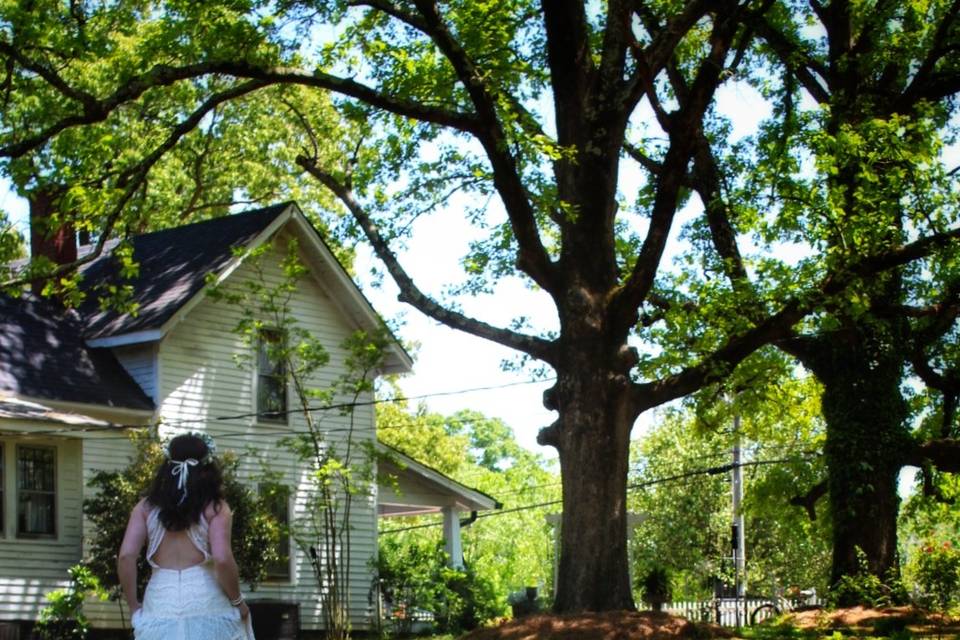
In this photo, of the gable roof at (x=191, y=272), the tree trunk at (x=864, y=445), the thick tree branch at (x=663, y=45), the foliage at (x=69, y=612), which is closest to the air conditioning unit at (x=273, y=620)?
the foliage at (x=69, y=612)

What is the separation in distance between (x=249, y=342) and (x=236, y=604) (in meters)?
17.0

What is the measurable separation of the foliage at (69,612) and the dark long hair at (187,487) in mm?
15300

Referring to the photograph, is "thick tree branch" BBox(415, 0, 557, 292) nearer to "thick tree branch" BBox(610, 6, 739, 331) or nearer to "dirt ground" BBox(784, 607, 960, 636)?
"thick tree branch" BBox(610, 6, 739, 331)

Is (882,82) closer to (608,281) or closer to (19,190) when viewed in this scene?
(608,281)

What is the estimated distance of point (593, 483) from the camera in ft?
56.7

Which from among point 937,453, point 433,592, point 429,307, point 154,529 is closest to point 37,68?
point 429,307

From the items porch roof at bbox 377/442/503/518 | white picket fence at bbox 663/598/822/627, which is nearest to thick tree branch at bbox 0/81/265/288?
porch roof at bbox 377/442/503/518

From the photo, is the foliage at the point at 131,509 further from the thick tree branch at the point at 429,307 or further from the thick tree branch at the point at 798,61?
the thick tree branch at the point at 798,61

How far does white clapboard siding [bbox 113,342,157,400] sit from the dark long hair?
19.2 meters

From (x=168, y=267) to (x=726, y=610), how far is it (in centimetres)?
Answer: 1620

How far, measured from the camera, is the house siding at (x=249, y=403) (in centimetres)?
2742

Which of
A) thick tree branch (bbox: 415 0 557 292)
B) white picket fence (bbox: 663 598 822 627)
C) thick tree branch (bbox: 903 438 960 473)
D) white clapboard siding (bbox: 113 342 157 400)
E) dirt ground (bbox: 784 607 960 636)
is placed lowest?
white picket fence (bbox: 663 598 822 627)

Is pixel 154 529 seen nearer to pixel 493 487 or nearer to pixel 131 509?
pixel 131 509

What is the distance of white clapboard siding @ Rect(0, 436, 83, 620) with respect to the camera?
2423 cm
